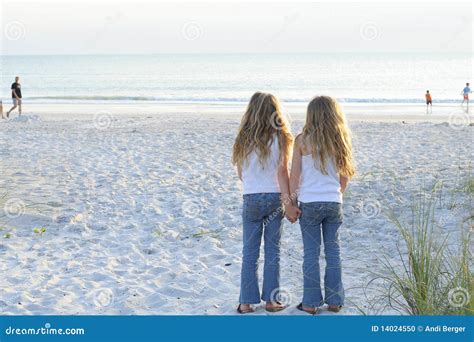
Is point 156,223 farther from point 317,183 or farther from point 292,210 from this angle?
point 317,183

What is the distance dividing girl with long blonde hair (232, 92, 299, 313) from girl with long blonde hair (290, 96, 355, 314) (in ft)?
0.35

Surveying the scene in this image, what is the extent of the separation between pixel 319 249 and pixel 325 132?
826mm

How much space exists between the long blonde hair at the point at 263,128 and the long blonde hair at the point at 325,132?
154mm

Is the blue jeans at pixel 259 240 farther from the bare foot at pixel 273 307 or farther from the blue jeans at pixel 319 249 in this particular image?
the blue jeans at pixel 319 249

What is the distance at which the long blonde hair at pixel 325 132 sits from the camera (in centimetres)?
409

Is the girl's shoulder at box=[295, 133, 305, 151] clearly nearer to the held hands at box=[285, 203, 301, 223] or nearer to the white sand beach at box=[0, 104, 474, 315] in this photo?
the held hands at box=[285, 203, 301, 223]

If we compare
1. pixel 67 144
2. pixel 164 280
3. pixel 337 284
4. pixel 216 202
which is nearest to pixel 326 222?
pixel 337 284

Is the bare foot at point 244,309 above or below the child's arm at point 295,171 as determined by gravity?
below

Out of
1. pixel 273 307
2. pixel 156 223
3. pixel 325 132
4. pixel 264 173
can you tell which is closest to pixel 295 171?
pixel 264 173

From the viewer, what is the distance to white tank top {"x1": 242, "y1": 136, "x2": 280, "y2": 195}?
13.8ft

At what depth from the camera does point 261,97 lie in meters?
4.16

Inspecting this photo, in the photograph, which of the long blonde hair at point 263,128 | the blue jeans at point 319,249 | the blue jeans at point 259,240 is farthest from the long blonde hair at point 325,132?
the blue jeans at point 259,240

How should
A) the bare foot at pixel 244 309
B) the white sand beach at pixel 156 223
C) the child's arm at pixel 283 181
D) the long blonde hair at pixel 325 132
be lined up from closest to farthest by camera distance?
the long blonde hair at pixel 325 132, the child's arm at pixel 283 181, the bare foot at pixel 244 309, the white sand beach at pixel 156 223

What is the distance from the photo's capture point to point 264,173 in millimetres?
4250
